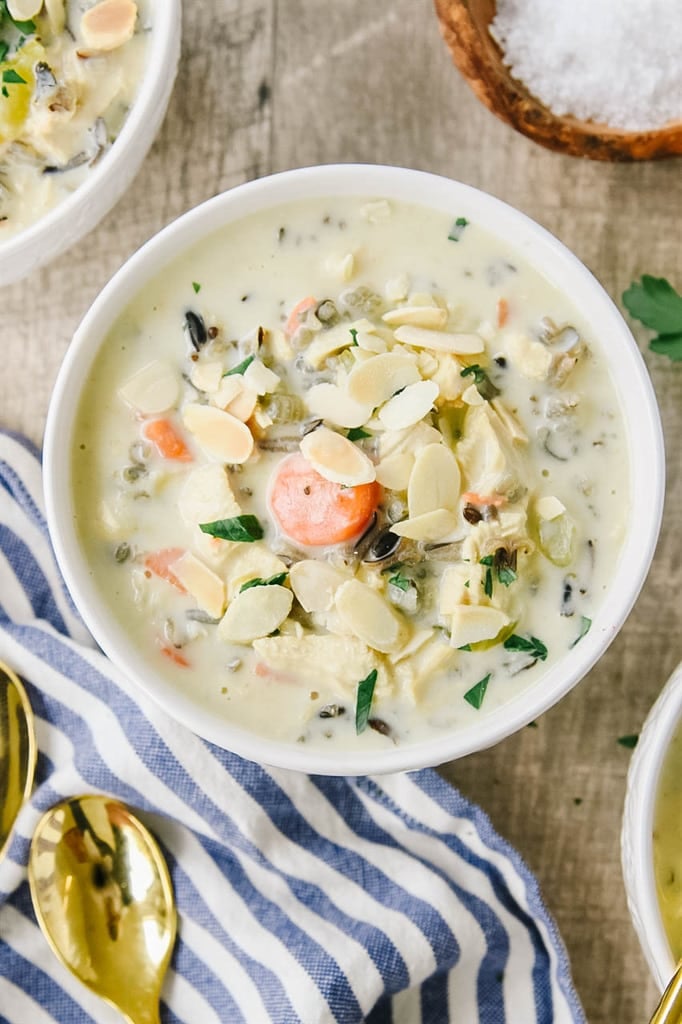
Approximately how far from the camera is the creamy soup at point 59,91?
66.2 inches

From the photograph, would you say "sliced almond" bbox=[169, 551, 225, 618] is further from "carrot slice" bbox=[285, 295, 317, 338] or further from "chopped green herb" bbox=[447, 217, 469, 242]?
"chopped green herb" bbox=[447, 217, 469, 242]

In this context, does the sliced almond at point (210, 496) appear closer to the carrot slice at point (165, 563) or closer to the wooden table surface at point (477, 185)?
the carrot slice at point (165, 563)

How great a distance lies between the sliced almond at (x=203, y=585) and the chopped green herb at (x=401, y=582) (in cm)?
22

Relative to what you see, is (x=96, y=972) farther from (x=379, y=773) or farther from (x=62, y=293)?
(x=62, y=293)

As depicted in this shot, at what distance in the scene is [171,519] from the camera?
1.57 meters

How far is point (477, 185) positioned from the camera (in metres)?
1.85

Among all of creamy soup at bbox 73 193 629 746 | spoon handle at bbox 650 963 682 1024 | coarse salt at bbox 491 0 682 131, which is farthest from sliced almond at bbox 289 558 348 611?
coarse salt at bbox 491 0 682 131

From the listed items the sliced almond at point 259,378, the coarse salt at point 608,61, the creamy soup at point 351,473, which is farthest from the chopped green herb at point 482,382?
the coarse salt at point 608,61

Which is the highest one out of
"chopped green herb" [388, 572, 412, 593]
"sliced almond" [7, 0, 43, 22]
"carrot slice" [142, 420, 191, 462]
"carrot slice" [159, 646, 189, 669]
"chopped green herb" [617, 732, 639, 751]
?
"sliced almond" [7, 0, 43, 22]

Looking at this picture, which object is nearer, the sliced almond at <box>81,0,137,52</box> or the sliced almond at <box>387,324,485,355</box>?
the sliced almond at <box>387,324,485,355</box>

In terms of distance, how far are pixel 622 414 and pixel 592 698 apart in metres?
0.52

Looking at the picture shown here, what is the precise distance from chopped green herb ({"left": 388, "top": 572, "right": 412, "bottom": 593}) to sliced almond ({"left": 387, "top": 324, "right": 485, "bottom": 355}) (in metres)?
0.29

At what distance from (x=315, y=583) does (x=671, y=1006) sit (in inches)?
28.9

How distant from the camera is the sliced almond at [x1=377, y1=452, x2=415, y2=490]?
1495 millimetres
